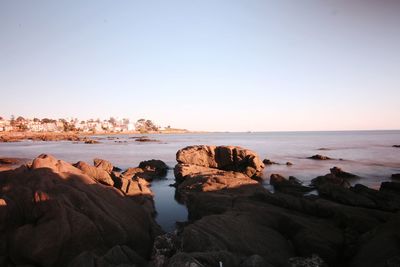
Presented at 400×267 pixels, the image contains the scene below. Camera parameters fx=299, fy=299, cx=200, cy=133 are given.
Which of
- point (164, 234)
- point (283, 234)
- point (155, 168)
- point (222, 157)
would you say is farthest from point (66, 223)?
point (155, 168)

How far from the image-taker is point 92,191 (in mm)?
13328

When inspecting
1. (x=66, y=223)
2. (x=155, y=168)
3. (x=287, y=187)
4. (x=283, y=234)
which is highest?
(x=66, y=223)

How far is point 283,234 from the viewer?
507 inches

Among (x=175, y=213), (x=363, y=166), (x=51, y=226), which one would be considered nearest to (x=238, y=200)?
(x=175, y=213)

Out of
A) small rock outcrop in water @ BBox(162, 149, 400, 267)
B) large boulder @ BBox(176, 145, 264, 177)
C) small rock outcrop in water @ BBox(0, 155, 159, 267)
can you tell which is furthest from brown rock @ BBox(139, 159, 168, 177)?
small rock outcrop in water @ BBox(0, 155, 159, 267)

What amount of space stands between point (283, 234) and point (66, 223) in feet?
28.5

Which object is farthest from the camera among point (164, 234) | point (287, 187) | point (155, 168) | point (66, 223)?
point (155, 168)

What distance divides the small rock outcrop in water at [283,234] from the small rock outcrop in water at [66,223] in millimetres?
2112

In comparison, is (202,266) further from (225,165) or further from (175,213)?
(225,165)

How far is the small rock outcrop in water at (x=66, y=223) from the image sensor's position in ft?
31.5

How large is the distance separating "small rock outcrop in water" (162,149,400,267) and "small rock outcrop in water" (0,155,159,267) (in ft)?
6.93

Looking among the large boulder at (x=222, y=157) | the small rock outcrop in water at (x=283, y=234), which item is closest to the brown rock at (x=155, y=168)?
the large boulder at (x=222, y=157)

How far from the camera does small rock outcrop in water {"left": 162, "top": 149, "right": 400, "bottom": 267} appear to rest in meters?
8.61

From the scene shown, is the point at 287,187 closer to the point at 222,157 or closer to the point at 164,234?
the point at 222,157
